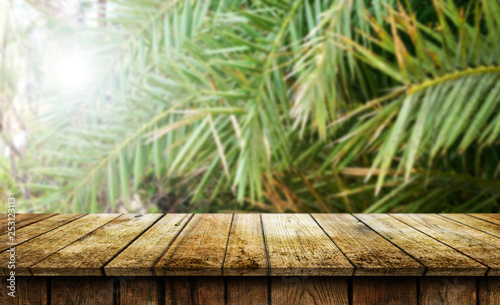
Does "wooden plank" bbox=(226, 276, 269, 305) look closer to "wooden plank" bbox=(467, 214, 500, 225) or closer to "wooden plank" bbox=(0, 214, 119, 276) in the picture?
"wooden plank" bbox=(0, 214, 119, 276)

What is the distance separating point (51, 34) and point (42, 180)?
0.66m

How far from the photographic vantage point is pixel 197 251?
0.48m

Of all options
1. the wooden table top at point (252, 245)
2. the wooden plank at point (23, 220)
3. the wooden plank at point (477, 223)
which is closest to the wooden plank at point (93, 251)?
the wooden table top at point (252, 245)

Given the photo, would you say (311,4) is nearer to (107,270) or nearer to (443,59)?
(443,59)

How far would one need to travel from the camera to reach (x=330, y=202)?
52.9 inches

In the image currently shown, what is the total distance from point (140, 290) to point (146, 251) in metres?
0.04

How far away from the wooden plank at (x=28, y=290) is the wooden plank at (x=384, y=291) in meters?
0.34

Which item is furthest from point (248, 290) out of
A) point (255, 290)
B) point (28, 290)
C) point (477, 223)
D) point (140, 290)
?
point (477, 223)

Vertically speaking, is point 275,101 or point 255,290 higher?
point 275,101

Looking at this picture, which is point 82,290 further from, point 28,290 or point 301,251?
point 301,251

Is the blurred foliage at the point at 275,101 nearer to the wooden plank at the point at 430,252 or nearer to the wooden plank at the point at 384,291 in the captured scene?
the wooden plank at the point at 430,252

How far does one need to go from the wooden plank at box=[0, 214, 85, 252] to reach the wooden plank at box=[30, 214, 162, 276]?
8 centimetres

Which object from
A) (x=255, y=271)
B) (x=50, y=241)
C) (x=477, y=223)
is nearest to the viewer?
(x=255, y=271)

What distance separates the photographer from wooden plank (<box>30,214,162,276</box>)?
44 cm
